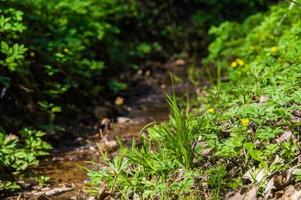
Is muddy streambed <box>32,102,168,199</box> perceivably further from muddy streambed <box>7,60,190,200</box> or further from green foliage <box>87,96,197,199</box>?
green foliage <box>87,96,197,199</box>

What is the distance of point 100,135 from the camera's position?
5.68m

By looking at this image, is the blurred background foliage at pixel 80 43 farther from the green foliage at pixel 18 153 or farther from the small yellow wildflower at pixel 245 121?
the small yellow wildflower at pixel 245 121

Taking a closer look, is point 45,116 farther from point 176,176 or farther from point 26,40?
point 176,176

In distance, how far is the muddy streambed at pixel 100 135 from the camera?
4.38 m

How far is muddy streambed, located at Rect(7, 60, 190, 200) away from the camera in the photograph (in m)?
4.38

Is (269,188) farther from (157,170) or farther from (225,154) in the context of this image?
(157,170)

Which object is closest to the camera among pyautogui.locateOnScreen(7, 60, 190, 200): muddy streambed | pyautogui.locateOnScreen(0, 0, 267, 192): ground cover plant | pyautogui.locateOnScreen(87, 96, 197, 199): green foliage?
pyautogui.locateOnScreen(87, 96, 197, 199): green foliage

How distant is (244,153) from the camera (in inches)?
140

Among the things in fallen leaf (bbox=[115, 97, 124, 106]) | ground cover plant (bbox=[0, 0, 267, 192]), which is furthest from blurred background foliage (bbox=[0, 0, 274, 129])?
fallen leaf (bbox=[115, 97, 124, 106])

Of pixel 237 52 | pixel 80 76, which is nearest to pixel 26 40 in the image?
pixel 80 76

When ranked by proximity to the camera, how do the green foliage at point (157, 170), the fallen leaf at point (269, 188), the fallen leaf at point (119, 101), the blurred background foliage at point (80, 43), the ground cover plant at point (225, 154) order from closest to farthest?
the fallen leaf at point (269, 188) → the ground cover plant at point (225, 154) → the green foliage at point (157, 170) → the blurred background foliage at point (80, 43) → the fallen leaf at point (119, 101)

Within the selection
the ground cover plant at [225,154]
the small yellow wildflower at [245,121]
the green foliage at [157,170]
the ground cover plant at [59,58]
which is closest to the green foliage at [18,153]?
the ground cover plant at [59,58]

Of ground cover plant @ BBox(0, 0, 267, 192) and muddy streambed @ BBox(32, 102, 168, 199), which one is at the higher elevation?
ground cover plant @ BBox(0, 0, 267, 192)

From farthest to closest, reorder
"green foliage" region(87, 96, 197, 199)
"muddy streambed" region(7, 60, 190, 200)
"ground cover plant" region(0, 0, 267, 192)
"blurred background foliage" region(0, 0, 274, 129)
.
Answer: "blurred background foliage" region(0, 0, 274, 129)
"ground cover plant" region(0, 0, 267, 192)
"muddy streambed" region(7, 60, 190, 200)
"green foliage" region(87, 96, 197, 199)
